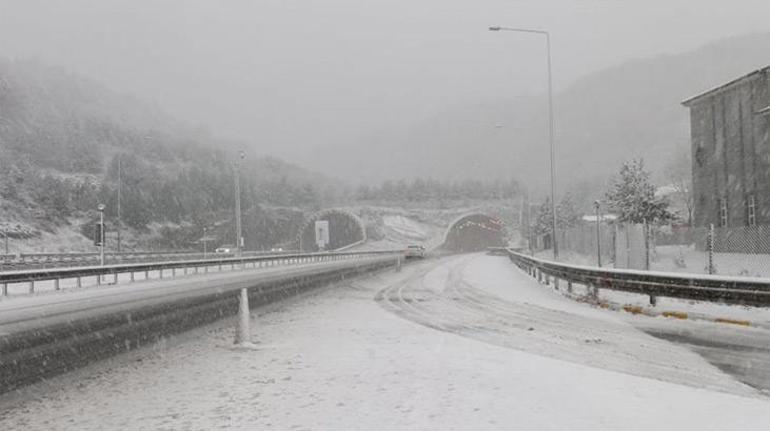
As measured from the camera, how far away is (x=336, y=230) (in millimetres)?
133750

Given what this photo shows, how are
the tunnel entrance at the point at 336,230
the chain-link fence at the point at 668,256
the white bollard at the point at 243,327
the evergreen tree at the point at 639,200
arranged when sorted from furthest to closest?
the tunnel entrance at the point at 336,230, the evergreen tree at the point at 639,200, the chain-link fence at the point at 668,256, the white bollard at the point at 243,327

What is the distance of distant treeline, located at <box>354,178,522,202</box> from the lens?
17475 centimetres

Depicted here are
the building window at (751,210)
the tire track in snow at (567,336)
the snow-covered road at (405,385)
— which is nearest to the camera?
the snow-covered road at (405,385)

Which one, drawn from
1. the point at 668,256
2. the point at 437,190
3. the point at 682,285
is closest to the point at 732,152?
the point at 668,256

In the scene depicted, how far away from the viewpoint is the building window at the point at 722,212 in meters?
45.0

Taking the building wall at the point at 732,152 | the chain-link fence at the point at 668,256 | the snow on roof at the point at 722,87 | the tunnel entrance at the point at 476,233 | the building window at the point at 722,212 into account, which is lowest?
the tunnel entrance at the point at 476,233

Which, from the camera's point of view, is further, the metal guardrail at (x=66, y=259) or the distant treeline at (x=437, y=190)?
the distant treeline at (x=437, y=190)

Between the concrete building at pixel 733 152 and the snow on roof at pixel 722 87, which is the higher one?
the snow on roof at pixel 722 87

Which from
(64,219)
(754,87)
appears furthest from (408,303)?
(64,219)

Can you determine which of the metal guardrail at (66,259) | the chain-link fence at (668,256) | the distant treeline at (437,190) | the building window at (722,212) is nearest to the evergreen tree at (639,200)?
the building window at (722,212)

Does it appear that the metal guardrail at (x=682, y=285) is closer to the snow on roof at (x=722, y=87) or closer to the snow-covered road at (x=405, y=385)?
the snow-covered road at (x=405, y=385)

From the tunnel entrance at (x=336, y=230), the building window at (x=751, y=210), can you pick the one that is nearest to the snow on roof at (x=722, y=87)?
the building window at (x=751, y=210)

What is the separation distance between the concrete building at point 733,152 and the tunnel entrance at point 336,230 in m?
78.8

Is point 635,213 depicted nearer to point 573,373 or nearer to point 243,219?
point 573,373
